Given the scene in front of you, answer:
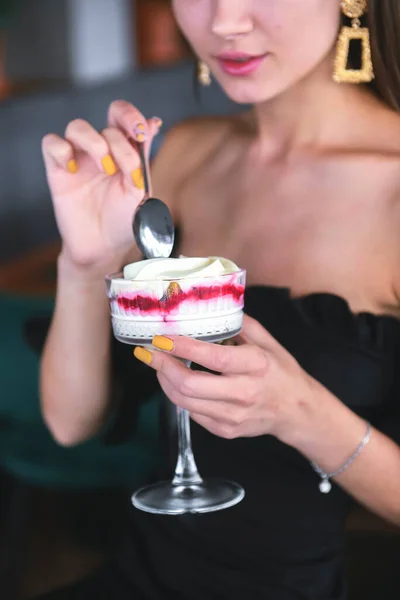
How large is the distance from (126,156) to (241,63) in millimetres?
247

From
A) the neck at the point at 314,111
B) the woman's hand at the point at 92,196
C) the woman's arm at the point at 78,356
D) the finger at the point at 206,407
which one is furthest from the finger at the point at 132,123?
the finger at the point at 206,407

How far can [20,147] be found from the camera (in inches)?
154

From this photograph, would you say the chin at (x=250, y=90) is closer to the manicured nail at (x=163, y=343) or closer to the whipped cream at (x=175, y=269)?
the whipped cream at (x=175, y=269)

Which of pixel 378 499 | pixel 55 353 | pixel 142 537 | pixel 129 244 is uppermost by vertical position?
pixel 129 244

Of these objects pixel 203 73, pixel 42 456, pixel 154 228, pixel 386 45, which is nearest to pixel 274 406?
pixel 154 228

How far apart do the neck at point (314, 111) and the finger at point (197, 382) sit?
0.70 meters

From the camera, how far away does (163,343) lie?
3.25 feet

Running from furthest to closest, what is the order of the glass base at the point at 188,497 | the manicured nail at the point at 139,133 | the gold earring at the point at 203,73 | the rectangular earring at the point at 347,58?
1. the gold earring at the point at 203,73
2. the rectangular earring at the point at 347,58
3. the manicured nail at the point at 139,133
4. the glass base at the point at 188,497

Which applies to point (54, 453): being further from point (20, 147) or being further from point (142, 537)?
point (20, 147)

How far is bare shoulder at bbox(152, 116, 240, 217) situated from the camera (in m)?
1.77

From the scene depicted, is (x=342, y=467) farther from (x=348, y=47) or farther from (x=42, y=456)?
(x=42, y=456)

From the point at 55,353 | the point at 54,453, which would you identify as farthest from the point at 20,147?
the point at 55,353

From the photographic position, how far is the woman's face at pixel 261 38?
51.4 inches

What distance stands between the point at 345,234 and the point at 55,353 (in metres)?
0.56
